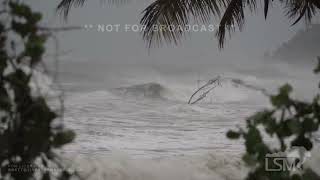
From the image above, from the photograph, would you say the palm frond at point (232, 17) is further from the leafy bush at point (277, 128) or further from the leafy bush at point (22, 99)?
the leafy bush at point (22, 99)

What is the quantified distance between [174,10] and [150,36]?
46 cm

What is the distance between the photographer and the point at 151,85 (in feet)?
44.8

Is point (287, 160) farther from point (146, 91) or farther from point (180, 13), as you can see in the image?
point (146, 91)

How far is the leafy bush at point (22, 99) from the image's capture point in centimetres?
82

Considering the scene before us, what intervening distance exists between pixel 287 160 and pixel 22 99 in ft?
1.80

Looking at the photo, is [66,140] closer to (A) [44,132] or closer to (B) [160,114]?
(A) [44,132]

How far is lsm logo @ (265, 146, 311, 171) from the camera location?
37.3 inches

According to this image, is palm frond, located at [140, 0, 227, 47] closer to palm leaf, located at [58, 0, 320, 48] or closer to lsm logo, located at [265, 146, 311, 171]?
palm leaf, located at [58, 0, 320, 48]

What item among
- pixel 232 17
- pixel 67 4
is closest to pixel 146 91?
pixel 232 17

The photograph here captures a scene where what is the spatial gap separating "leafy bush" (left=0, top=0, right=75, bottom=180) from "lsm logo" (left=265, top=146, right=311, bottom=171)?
373 mm

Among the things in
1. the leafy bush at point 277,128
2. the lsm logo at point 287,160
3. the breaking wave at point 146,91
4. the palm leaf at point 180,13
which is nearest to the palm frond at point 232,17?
the palm leaf at point 180,13

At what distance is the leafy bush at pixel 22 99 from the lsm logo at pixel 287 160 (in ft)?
1.22

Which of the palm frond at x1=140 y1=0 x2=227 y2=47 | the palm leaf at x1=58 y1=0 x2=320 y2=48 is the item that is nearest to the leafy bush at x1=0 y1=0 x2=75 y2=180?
the palm leaf at x1=58 y1=0 x2=320 y2=48

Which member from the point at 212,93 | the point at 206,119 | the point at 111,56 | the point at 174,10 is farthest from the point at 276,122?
the point at 111,56
